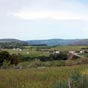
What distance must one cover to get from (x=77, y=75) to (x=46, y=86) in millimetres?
4115

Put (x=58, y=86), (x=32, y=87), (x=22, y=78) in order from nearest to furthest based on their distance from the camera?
(x=58, y=86)
(x=32, y=87)
(x=22, y=78)

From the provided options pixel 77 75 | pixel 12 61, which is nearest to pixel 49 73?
pixel 77 75

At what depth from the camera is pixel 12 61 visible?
60938mm

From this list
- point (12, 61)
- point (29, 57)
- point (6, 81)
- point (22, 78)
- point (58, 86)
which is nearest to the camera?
point (58, 86)

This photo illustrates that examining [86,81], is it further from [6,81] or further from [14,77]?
[14,77]

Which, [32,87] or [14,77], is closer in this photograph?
[32,87]

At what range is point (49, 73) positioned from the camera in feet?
75.3

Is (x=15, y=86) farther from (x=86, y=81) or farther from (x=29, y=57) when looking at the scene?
(x=29, y=57)

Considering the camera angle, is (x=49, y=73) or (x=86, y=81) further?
(x=49, y=73)

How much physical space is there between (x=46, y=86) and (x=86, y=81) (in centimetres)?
478

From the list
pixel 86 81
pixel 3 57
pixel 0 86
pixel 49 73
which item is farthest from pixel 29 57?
pixel 86 81

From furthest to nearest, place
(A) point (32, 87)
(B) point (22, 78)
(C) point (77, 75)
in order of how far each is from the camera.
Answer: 1. (B) point (22, 78)
2. (A) point (32, 87)
3. (C) point (77, 75)

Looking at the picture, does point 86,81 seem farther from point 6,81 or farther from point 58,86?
point 6,81

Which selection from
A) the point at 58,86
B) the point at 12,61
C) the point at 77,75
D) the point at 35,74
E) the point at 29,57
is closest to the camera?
the point at 58,86
